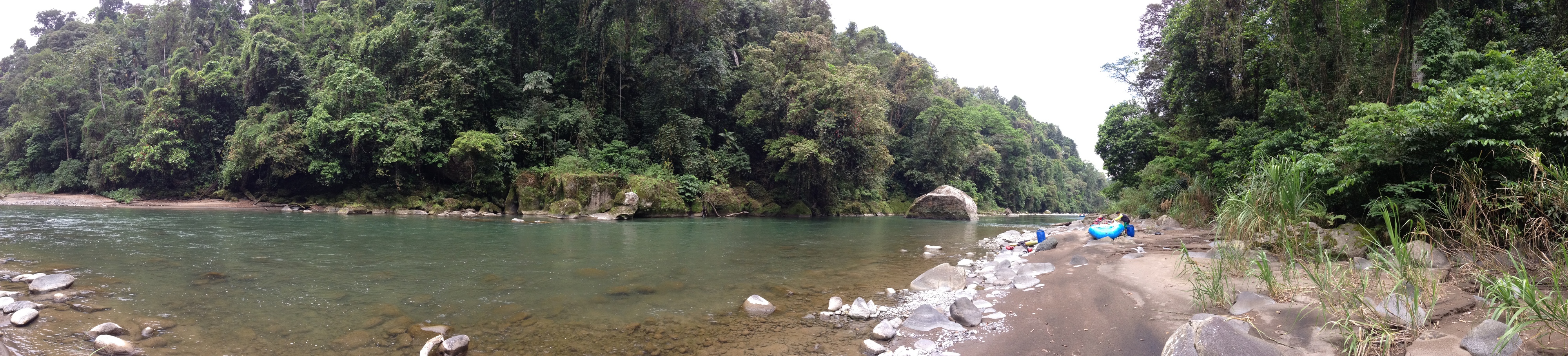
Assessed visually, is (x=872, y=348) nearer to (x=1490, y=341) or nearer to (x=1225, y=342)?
(x=1225, y=342)

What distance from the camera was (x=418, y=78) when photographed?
25.2m

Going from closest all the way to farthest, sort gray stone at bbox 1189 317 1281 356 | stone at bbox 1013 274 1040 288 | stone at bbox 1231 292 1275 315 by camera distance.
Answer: gray stone at bbox 1189 317 1281 356 < stone at bbox 1231 292 1275 315 < stone at bbox 1013 274 1040 288

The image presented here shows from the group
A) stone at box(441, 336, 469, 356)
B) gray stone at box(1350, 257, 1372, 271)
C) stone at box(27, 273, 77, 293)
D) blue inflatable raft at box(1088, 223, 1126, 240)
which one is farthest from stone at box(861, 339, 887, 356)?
blue inflatable raft at box(1088, 223, 1126, 240)

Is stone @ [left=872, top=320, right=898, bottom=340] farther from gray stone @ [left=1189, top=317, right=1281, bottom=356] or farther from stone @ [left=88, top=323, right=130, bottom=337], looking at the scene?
stone @ [left=88, top=323, right=130, bottom=337]

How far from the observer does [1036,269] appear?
816 cm

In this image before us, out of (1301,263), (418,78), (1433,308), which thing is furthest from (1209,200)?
(418,78)

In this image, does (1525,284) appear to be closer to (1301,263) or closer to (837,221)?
(1301,263)

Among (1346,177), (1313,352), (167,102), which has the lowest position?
(1313,352)

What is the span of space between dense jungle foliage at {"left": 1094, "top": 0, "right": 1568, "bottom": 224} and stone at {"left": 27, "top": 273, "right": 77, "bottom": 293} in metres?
11.9

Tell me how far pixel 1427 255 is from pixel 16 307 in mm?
11141

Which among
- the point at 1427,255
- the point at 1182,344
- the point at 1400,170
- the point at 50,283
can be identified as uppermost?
the point at 1400,170

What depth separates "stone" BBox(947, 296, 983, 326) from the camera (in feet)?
17.4

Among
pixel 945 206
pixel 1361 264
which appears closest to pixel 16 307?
pixel 1361 264

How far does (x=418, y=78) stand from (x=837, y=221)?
19.0 m
